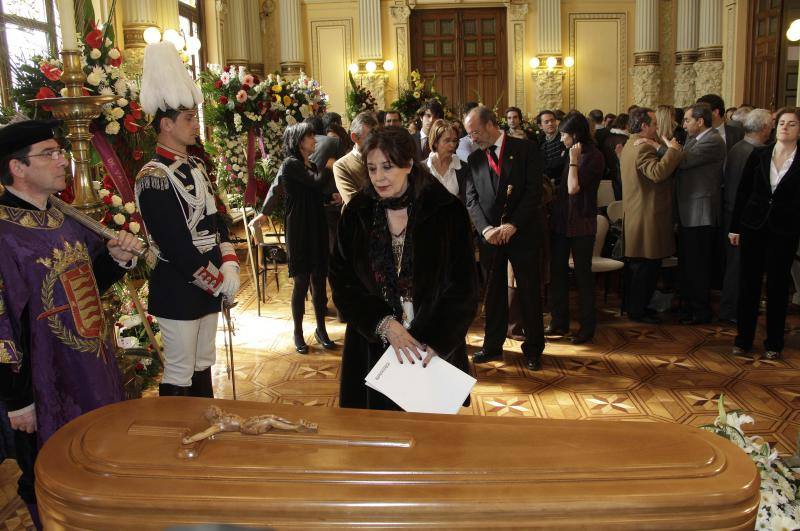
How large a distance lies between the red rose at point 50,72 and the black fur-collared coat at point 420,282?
1.46 meters

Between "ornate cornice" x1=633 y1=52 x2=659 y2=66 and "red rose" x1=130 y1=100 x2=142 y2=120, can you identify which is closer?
"red rose" x1=130 y1=100 x2=142 y2=120

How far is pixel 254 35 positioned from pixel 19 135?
1229cm

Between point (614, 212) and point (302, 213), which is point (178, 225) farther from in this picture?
point (614, 212)

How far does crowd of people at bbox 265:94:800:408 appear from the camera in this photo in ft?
7.80

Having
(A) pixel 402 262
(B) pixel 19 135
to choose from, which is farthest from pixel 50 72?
(A) pixel 402 262

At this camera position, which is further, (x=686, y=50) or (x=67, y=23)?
(x=686, y=50)

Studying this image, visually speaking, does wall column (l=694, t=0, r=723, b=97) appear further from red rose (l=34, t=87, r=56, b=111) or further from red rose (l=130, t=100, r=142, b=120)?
red rose (l=34, t=87, r=56, b=111)

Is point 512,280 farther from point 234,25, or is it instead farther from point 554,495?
point 234,25

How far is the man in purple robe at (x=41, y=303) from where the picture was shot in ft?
7.06

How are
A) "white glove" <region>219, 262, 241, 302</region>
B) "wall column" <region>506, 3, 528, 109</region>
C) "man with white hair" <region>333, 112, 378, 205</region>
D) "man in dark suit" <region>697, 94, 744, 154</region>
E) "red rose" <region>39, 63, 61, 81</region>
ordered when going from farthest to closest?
1. "wall column" <region>506, 3, 528, 109</region>
2. "man in dark suit" <region>697, 94, 744, 154</region>
3. "man with white hair" <region>333, 112, 378, 205</region>
4. "red rose" <region>39, 63, 61, 81</region>
5. "white glove" <region>219, 262, 241, 302</region>

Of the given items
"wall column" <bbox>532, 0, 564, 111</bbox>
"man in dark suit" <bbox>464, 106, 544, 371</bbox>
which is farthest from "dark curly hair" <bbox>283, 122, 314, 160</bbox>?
"wall column" <bbox>532, 0, 564, 111</bbox>

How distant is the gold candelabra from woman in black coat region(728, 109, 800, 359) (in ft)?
12.3

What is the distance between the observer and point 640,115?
5.04 m

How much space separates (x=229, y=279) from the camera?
2.79 meters
